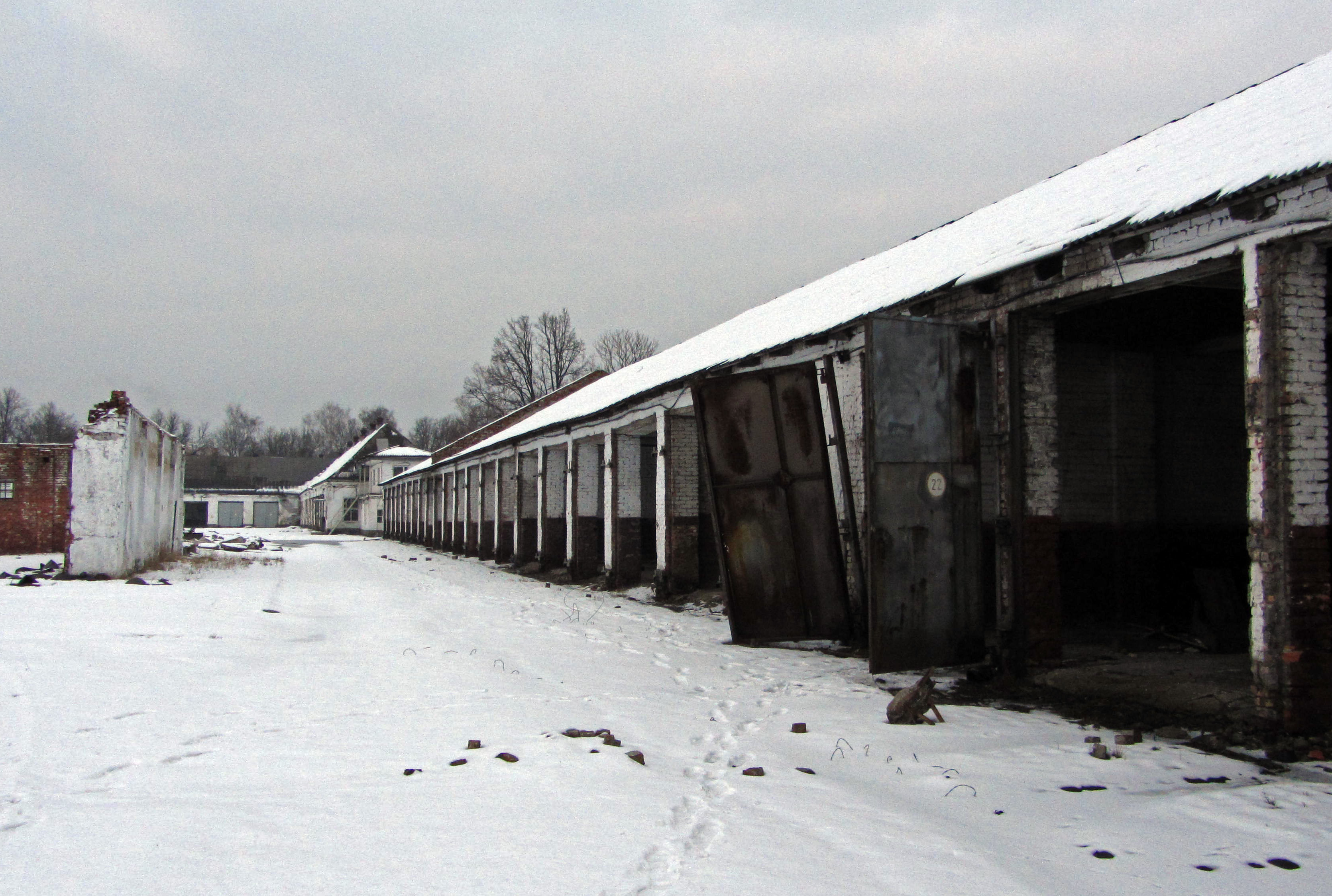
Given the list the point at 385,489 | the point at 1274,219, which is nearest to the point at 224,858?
the point at 1274,219

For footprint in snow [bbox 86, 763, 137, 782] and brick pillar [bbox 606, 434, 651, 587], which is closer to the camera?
footprint in snow [bbox 86, 763, 137, 782]

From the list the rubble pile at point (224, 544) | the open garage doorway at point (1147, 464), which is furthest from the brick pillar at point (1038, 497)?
the rubble pile at point (224, 544)

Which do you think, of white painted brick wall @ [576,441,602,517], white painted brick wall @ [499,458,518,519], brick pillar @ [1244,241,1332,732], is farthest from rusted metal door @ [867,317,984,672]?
white painted brick wall @ [499,458,518,519]

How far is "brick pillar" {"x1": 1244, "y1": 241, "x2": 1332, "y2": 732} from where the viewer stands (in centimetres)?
502

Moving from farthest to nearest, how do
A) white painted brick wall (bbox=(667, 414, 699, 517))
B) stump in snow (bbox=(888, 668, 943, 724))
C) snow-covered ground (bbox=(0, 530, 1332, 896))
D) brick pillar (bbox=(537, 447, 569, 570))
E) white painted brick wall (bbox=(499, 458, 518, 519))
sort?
white painted brick wall (bbox=(499, 458, 518, 519)) → brick pillar (bbox=(537, 447, 569, 570)) → white painted brick wall (bbox=(667, 414, 699, 517)) → stump in snow (bbox=(888, 668, 943, 724)) → snow-covered ground (bbox=(0, 530, 1332, 896))

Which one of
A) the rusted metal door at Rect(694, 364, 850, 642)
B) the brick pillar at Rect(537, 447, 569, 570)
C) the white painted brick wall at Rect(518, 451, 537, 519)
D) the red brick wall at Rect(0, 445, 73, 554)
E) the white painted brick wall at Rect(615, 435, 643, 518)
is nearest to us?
the rusted metal door at Rect(694, 364, 850, 642)

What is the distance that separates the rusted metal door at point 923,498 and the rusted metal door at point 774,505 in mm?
1646

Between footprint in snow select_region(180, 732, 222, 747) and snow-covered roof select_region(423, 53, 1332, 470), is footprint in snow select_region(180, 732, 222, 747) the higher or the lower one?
the lower one

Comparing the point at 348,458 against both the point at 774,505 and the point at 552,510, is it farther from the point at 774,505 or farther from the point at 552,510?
the point at 774,505

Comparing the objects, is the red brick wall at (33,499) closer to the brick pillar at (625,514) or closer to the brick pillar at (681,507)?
the brick pillar at (625,514)

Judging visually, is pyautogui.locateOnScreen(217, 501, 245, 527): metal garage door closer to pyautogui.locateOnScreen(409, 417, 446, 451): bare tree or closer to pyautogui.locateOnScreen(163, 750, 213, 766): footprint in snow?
pyautogui.locateOnScreen(409, 417, 446, 451): bare tree

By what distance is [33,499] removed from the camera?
74.5ft

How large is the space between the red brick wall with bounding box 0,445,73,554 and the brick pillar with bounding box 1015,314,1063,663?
936 inches

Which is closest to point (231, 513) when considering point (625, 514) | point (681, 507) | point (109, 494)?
point (109, 494)
